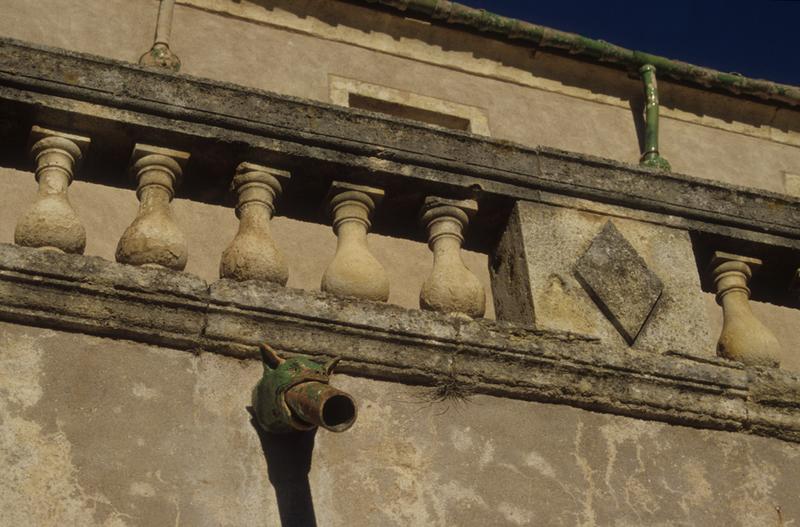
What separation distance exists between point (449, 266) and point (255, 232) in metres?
0.74

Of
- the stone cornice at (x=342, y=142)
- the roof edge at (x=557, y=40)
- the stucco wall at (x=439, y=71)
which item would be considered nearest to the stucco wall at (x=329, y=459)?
the stone cornice at (x=342, y=142)

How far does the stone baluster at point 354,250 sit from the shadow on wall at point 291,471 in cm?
59

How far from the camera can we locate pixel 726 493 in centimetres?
450

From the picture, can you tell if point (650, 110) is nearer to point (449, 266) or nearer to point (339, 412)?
point (449, 266)

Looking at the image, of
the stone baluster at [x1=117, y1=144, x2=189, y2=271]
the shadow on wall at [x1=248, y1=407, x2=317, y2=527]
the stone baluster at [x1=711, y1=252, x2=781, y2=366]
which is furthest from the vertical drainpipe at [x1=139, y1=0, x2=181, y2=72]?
the shadow on wall at [x1=248, y1=407, x2=317, y2=527]

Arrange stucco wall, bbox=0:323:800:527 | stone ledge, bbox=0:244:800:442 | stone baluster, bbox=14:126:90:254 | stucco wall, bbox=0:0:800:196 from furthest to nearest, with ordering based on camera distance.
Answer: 1. stucco wall, bbox=0:0:800:196
2. stone baluster, bbox=14:126:90:254
3. stone ledge, bbox=0:244:800:442
4. stucco wall, bbox=0:323:800:527

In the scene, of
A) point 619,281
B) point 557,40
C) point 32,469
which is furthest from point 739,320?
point 557,40

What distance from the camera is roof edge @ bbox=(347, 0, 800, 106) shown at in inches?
330

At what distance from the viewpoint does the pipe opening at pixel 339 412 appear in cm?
375

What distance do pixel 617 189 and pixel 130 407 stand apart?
88.9 inches

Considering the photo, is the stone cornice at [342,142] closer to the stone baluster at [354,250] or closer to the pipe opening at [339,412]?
the stone baluster at [354,250]

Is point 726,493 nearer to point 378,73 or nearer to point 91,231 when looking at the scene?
point 91,231

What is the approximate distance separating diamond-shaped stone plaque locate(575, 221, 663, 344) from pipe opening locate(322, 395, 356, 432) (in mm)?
1404

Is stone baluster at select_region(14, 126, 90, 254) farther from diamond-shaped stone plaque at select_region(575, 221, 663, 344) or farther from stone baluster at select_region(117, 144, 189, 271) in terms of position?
diamond-shaped stone plaque at select_region(575, 221, 663, 344)
